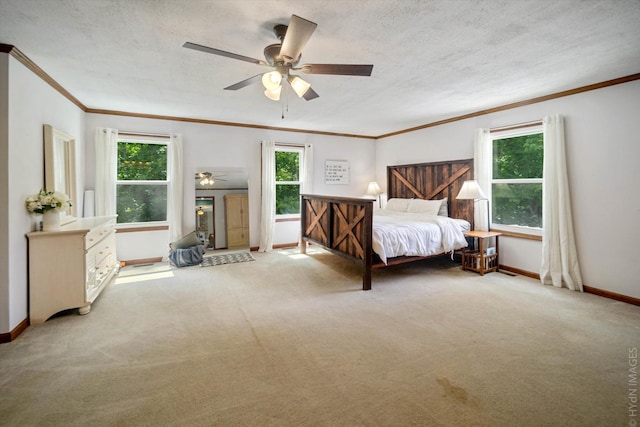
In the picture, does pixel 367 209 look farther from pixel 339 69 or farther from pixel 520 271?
pixel 520 271

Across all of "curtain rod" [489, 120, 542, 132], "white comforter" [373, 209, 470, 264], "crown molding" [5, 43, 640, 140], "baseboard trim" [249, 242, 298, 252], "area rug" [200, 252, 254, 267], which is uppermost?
"crown molding" [5, 43, 640, 140]

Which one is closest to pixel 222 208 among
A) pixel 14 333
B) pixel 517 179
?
pixel 14 333

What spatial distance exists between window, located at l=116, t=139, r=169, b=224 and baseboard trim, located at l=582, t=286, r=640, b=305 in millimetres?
6329

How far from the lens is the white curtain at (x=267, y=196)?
19.2 ft

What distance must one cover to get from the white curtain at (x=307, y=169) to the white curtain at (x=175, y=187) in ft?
7.86

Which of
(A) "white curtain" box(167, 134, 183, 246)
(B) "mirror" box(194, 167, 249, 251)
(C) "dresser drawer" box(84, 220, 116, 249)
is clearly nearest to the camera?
(C) "dresser drawer" box(84, 220, 116, 249)

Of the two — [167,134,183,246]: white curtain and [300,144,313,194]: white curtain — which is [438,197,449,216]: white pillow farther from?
[167,134,183,246]: white curtain

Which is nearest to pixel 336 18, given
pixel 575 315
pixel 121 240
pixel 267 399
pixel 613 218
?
pixel 267 399

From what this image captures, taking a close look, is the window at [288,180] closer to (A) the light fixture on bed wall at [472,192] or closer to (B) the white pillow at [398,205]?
(B) the white pillow at [398,205]

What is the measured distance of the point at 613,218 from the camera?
3.45 meters

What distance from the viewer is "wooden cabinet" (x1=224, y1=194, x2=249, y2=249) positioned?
6.03m

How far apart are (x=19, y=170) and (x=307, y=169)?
14.6 ft

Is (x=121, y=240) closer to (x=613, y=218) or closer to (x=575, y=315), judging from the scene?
(x=575, y=315)

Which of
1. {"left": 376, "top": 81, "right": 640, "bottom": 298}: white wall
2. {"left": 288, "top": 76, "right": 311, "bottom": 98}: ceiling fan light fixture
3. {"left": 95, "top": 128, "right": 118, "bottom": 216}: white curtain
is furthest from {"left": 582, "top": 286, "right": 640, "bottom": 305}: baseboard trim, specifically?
{"left": 95, "top": 128, "right": 118, "bottom": 216}: white curtain
